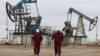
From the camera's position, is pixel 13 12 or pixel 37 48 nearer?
pixel 37 48

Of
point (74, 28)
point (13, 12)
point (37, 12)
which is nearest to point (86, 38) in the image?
point (74, 28)

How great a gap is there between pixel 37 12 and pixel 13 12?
5833mm

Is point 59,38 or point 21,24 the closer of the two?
point 59,38

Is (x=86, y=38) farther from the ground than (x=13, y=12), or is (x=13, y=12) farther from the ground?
(x=13, y=12)

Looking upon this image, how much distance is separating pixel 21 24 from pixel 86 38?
14172 mm

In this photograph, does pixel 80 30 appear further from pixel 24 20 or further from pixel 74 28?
pixel 24 20

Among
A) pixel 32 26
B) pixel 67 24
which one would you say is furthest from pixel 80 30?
pixel 32 26

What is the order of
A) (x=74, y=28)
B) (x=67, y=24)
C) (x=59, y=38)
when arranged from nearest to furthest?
(x=59, y=38) < (x=67, y=24) < (x=74, y=28)

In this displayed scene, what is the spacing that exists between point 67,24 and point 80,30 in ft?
33.8

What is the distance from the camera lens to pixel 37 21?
254ft

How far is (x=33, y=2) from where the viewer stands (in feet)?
256

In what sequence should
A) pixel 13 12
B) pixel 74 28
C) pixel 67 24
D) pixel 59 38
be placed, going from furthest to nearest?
pixel 74 28, pixel 67 24, pixel 13 12, pixel 59 38

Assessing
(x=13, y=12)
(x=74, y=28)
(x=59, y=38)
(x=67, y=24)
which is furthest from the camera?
(x=74, y=28)

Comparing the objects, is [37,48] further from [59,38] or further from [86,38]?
[86,38]
